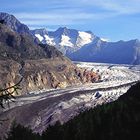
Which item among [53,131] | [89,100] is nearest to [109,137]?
[53,131]

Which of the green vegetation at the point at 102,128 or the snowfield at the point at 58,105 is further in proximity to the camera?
Result: the snowfield at the point at 58,105

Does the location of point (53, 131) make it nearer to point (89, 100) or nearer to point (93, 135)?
point (93, 135)

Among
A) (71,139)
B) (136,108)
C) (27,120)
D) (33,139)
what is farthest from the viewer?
(27,120)

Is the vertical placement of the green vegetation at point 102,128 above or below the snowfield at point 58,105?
above

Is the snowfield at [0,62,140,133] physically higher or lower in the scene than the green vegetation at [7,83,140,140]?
lower

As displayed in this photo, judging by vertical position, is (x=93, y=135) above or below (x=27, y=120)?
above

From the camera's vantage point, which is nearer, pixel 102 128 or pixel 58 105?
pixel 102 128

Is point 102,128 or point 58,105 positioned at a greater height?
point 102,128

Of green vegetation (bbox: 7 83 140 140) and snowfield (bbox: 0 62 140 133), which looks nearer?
green vegetation (bbox: 7 83 140 140)
